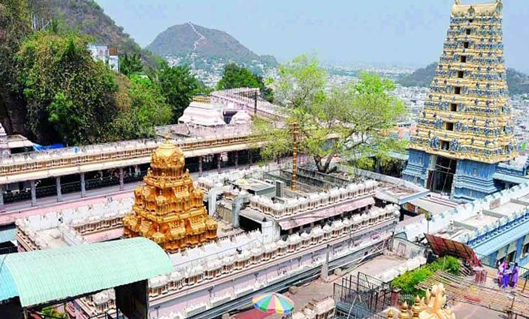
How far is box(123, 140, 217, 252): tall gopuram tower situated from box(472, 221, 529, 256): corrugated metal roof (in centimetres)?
1343

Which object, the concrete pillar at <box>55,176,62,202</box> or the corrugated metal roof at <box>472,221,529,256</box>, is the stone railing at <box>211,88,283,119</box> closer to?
the concrete pillar at <box>55,176,62,202</box>

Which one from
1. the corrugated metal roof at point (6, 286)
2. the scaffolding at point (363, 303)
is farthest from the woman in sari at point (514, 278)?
the corrugated metal roof at point (6, 286)

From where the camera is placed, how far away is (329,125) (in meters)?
30.2

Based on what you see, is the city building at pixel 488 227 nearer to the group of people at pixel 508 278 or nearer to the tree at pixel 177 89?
the group of people at pixel 508 278

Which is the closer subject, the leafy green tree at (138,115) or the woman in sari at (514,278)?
the woman in sari at (514,278)

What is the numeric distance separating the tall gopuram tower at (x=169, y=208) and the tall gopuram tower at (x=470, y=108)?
62.9ft

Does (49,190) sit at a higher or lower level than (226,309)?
higher

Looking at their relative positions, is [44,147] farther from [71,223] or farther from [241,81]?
[241,81]

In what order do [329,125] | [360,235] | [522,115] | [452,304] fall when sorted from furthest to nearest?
[522,115], [329,125], [360,235], [452,304]

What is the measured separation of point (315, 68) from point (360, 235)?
12470 mm

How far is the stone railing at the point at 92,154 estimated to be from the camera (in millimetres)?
24703

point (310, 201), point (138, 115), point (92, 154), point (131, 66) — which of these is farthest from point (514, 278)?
point (131, 66)

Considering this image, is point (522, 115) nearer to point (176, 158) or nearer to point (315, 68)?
point (315, 68)

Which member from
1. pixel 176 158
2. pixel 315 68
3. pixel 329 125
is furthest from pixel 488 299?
pixel 315 68
